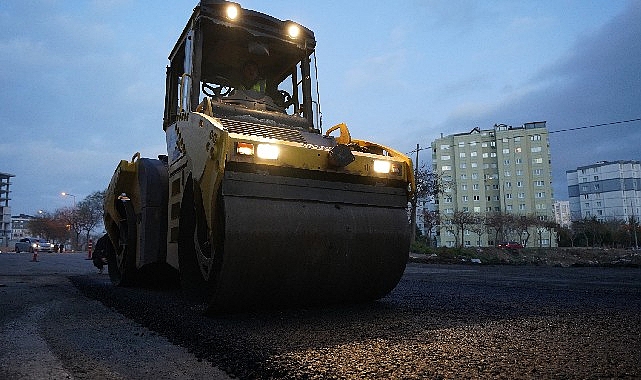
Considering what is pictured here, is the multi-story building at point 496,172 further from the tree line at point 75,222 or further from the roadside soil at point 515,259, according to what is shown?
the tree line at point 75,222

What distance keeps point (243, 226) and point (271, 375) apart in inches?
49.8

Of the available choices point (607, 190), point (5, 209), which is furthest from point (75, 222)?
point (607, 190)

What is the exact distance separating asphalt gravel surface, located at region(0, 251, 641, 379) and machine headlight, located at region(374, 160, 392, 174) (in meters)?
1.12

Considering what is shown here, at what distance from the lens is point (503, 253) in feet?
77.6

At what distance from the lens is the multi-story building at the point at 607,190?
333ft

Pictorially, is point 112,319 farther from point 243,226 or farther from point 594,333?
point 594,333

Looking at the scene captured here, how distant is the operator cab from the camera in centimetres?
444

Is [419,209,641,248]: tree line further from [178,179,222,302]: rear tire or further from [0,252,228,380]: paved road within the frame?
[0,252,228,380]: paved road

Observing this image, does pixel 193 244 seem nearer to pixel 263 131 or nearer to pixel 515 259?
pixel 263 131

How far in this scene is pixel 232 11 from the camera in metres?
4.55

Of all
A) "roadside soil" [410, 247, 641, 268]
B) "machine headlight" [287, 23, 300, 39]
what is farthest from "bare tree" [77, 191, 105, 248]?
"machine headlight" [287, 23, 300, 39]

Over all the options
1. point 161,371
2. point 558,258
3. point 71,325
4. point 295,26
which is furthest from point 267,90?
point 558,258

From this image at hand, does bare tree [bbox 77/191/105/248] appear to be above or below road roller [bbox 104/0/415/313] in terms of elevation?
above

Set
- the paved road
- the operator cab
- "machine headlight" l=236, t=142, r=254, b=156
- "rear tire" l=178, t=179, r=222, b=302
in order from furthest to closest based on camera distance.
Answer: the operator cab
"rear tire" l=178, t=179, r=222, b=302
"machine headlight" l=236, t=142, r=254, b=156
the paved road
